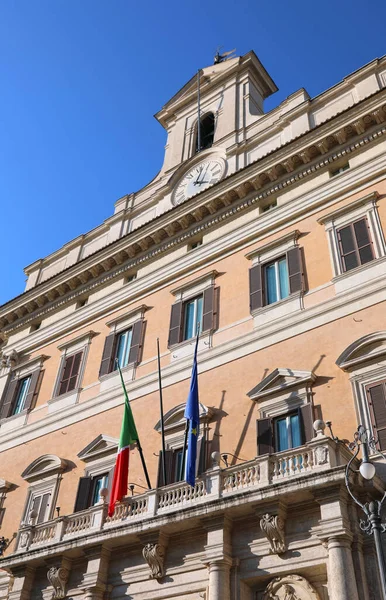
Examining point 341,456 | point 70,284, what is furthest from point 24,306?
point 341,456

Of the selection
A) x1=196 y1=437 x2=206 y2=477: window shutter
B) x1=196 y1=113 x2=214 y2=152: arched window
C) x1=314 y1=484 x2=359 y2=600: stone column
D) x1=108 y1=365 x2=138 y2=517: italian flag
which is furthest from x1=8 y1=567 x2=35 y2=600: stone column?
x1=196 y1=113 x2=214 y2=152: arched window

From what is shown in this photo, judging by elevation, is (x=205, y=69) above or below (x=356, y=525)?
above

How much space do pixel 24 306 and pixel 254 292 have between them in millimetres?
9819

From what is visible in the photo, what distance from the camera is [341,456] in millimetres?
10383

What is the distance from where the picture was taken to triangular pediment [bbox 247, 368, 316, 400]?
12.3m

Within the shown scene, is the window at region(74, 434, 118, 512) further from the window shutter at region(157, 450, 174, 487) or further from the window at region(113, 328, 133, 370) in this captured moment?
the window at region(113, 328, 133, 370)

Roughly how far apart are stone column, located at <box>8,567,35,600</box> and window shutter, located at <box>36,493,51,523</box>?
1.69 metres

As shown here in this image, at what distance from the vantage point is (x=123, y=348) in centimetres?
1728

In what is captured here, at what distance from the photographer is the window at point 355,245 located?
44.5 feet

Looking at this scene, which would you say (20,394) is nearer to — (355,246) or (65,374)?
(65,374)

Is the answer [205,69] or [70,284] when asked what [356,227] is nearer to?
[70,284]

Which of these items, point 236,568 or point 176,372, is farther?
point 176,372

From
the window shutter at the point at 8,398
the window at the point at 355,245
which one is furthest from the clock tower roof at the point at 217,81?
the window shutter at the point at 8,398

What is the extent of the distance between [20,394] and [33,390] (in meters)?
0.94
